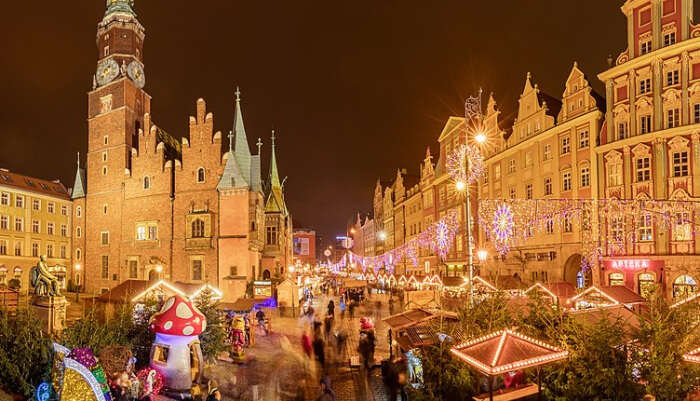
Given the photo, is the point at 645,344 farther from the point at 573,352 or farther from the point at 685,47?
the point at 685,47

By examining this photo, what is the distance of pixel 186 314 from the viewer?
501 inches

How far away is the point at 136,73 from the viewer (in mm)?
45750

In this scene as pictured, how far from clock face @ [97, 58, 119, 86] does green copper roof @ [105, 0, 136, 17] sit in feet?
16.8

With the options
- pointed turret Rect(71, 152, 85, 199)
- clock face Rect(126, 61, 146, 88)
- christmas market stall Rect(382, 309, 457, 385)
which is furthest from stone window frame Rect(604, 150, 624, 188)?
pointed turret Rect(71, 152, 85, 199)

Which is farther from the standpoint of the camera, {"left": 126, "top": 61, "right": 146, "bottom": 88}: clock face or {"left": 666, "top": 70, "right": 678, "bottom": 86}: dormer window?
{"left": 126, "top": 61, "right": 146, "bottom": 88}: clock face

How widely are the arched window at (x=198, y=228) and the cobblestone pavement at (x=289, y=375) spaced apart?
1863 cm

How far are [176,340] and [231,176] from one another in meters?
27.4

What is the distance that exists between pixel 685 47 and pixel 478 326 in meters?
25.0

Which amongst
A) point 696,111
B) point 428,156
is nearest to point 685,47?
point 696,111

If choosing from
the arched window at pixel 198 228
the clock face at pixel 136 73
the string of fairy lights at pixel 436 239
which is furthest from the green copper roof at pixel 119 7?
the string of fairy lights at pixel 436 239

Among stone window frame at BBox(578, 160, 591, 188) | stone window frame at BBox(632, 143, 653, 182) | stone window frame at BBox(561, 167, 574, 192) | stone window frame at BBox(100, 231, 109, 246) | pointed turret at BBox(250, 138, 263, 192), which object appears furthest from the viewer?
stone window frame at BBox(100, 231, 109, 246)

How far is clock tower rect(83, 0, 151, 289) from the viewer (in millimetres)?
43438

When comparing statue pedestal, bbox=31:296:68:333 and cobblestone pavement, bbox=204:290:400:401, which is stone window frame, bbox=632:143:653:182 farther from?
statue pedestal, bbox=31:296:68:333

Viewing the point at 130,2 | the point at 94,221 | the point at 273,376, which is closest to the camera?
the point at 273,376
